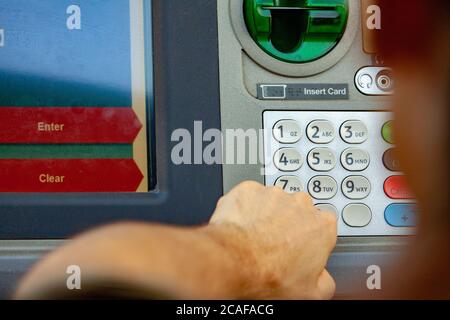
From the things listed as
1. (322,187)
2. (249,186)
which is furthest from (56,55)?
(322,187)

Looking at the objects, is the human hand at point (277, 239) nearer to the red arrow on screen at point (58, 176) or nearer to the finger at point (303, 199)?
the finger at point (303, 199)

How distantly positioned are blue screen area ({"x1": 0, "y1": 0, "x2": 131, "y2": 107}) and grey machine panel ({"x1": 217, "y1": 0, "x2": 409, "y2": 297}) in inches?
8.5

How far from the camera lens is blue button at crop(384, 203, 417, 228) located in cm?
147

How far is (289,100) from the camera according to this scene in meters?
1.46

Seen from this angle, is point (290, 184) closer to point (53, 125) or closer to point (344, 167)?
point (344, 167)

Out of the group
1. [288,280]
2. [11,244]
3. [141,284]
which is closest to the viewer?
[141,284]

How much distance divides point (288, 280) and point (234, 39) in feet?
1.73

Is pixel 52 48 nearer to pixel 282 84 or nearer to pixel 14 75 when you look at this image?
pixel 14 75

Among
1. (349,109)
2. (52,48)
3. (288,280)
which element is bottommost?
(288,280)

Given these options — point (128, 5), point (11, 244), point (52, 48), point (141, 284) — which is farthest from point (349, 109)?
point (141, 284)

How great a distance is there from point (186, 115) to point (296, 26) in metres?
0.27

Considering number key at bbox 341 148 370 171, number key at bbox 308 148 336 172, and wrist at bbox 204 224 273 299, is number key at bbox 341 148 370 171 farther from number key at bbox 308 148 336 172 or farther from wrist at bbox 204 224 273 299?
wrist at bbox 204 224 273 299

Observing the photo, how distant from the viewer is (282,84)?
1.47 meters

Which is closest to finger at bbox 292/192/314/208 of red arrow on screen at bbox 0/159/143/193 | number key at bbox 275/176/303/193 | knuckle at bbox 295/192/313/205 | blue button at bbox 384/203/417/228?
knuckle at bbox 295/192/313/205
